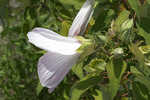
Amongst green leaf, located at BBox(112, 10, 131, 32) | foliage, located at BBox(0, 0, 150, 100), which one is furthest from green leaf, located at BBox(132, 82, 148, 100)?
green leaf, located at BBox(112, 10, 131, 32)

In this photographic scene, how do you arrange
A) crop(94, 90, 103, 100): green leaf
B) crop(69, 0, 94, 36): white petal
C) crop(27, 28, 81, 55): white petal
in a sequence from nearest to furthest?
crop(27, 28, 81, 55): white petal
crop(69, 0, 94, 36): white petal
crop(94, 90, 103, 100): green leaf

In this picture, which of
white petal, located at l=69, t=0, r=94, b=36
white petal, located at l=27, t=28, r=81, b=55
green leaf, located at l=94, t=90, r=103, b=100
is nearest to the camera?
white petal, located at l=27, t=28, r=81, b=55

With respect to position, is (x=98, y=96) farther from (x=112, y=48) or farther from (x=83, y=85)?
(x=112, y=48)

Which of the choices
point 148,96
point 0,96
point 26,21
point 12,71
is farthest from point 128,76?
point 0,96

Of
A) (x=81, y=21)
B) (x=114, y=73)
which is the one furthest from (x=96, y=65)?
(x=81, y=21)

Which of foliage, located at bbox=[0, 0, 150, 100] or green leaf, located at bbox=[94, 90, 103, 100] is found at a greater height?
foliage, located at bbox=[0, 0, 150, 100]

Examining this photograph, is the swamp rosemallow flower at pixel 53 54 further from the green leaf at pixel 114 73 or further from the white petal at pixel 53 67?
the green leaf at pixel 114 73

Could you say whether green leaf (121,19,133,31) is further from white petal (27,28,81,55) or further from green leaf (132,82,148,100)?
green leaf (132,82,148,100)
